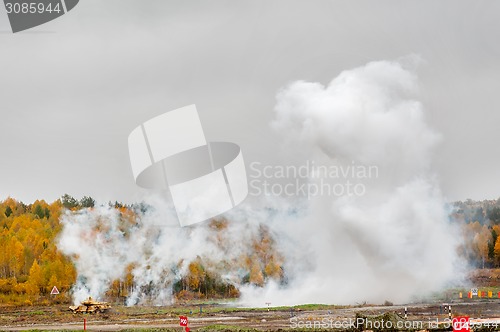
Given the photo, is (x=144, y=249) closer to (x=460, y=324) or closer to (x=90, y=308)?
(x=90, y=308)

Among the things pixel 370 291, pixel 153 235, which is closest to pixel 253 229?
pixel 153 235

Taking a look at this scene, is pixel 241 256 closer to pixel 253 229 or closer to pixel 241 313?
pixel 253 229

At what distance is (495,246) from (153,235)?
61.4m

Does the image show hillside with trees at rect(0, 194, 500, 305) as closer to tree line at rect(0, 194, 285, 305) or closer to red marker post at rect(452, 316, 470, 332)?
tree line at rect(0, 194, 285, 305)

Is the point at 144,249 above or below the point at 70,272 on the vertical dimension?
above

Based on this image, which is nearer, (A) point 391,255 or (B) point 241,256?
(A) point 391,255

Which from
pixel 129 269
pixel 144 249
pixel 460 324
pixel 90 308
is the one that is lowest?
pixel 460 324

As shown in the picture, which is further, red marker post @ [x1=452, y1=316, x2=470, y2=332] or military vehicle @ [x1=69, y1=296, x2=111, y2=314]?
military vehicle @ [x1=69, y1=296, x2=111, y2=314]

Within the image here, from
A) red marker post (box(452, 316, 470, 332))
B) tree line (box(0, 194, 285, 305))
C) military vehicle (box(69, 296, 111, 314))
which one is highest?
tree line (box(0, 194, 285, 305))

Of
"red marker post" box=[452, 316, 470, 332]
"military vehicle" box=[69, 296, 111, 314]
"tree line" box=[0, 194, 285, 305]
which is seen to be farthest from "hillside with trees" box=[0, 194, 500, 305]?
"red marker post" box=[452, 316, 470, 332]

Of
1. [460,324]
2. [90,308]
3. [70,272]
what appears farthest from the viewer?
[70,272]

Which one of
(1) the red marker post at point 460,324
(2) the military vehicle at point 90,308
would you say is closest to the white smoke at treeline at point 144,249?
(2) the military vehicle at point 90,308

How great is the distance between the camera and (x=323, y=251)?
72062 mm

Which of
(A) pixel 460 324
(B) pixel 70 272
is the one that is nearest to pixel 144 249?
(B) pixel 70 272
